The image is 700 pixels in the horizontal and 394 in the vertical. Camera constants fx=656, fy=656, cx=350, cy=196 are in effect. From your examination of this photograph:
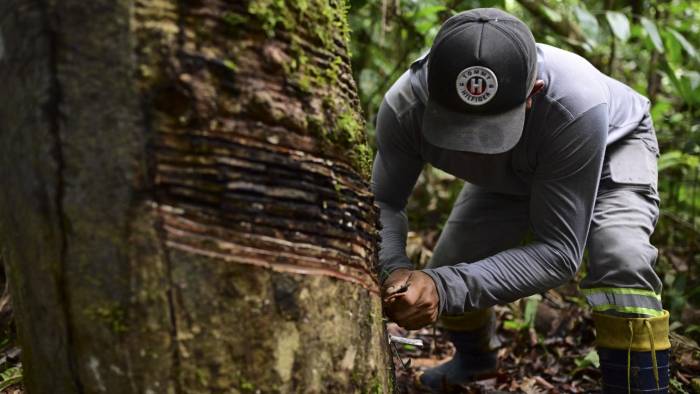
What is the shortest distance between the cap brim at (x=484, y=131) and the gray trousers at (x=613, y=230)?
2.43 feet

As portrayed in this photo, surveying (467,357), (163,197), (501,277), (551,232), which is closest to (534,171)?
(551,232)

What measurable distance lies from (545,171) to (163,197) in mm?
1720

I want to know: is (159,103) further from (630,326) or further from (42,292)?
(630,326)

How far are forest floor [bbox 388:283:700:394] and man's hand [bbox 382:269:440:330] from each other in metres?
1.07

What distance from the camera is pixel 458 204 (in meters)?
3.73

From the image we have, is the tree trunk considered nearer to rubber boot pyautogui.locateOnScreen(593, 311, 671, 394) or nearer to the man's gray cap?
the man's gray cap

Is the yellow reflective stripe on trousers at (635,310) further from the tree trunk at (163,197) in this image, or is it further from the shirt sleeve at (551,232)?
the tree trunk at (163,197)

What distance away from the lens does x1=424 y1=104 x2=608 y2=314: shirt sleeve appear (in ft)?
8.31

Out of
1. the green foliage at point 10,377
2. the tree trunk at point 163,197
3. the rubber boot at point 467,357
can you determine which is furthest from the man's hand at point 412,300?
the green foliage at point 10,377

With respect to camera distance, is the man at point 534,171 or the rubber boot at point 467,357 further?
the rubber boot at point 467,357

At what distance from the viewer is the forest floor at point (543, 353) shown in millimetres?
3541

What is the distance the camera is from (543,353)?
13.5 feet

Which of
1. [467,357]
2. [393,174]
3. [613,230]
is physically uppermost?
[393,174]

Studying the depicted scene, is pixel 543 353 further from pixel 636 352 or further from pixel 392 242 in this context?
pixel 392 242
